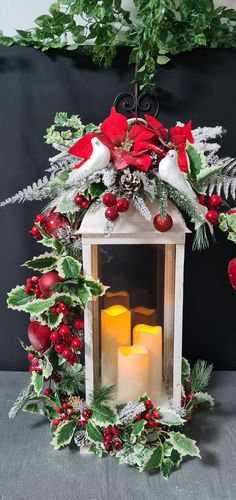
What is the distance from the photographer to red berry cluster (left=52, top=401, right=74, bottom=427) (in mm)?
996

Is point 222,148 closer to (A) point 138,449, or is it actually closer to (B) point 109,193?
(B) point 109,193

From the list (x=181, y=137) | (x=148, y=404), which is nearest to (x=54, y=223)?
(x=181, y=137)

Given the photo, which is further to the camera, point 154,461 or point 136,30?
point 136,30

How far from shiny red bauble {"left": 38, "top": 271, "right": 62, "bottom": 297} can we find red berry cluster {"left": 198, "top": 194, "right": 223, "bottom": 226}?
0.98ft

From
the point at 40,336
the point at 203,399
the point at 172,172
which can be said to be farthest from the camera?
the point at 203,399

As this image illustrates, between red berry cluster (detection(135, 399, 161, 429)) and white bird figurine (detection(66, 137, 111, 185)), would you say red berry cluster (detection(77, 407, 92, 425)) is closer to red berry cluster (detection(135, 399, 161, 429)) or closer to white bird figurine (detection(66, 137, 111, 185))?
red berry cluster (detection(135, 399, 161, 429))

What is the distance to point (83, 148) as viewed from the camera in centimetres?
91

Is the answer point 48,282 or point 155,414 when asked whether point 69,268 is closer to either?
point 48,282

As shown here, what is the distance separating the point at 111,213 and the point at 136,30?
496mm

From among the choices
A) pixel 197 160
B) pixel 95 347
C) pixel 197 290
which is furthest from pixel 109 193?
pixel 197 290

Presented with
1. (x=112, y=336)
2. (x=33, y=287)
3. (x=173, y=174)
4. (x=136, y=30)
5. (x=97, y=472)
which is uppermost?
(x=136, y=30)

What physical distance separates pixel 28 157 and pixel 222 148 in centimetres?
48

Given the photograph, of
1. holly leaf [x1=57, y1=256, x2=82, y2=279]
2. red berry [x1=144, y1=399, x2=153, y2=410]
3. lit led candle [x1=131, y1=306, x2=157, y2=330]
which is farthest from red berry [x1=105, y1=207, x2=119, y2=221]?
red berry [x1=144, y1=399, x2=153, y2=410]

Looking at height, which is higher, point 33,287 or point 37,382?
point 33,287
